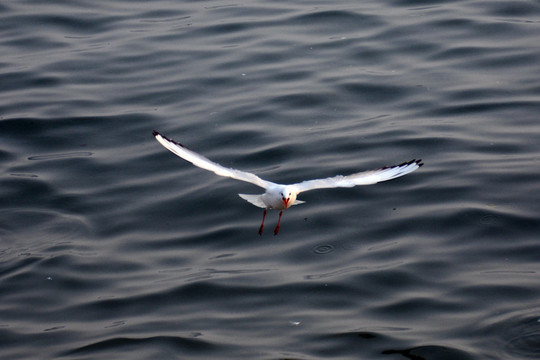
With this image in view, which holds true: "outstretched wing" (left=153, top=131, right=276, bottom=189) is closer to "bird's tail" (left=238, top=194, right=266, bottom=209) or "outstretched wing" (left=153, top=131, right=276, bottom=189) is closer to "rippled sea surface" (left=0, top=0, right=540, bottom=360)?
"bird's tail" (left=238, top=194, right=266, bottom=209)

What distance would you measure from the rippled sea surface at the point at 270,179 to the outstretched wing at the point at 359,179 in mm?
1932

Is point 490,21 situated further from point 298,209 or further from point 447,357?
point 447,357

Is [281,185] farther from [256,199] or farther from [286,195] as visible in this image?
[286,195]

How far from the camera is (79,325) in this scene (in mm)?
13273

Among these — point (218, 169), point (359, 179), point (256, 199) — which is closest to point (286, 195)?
point (256, 199)

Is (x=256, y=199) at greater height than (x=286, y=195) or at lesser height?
lesser

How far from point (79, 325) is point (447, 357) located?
517 cm

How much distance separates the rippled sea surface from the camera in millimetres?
12891

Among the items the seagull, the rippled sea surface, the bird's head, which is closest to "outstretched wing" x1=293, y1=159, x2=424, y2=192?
the seagull

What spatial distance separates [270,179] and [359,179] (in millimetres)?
3783

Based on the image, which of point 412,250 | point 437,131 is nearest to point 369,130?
point 437,131

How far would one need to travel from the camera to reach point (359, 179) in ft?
39.9

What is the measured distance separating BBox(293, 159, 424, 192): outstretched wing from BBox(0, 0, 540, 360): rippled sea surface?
193cm

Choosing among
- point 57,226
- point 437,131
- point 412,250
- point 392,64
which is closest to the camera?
point 412,250
